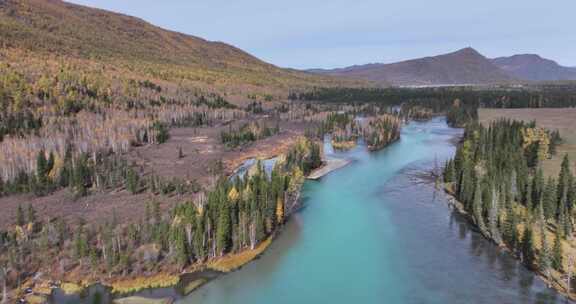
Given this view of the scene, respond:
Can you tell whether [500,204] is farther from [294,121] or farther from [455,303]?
[294,121]

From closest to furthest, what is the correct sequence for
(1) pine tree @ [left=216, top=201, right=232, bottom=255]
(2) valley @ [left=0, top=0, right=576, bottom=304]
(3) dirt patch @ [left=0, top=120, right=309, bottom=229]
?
(2) valley @ [left=0, top=0, right=576, bottom=304] → (1) pine tree @ [left=216, top=201, right=232, bottom=255] → (3) dirt patch @ [left=0, top=120, right=309, bottom=229]

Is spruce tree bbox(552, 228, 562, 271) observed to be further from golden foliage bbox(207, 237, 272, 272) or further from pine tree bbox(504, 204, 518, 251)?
golden foliage bbox(207, 237, 272, 272)

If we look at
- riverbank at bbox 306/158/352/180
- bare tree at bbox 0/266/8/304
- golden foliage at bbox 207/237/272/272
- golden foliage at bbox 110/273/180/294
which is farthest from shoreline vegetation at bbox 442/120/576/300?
bare tree at bbox 0/266/8/304

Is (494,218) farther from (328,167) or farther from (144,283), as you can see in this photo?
(328,167)

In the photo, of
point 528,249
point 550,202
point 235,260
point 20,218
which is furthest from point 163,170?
point 550,202

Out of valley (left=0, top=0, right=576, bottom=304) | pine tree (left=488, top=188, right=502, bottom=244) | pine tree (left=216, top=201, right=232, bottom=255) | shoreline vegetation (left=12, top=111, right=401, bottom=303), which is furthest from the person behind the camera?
pine tree (left=488, top=188, right=502, bottom=244)

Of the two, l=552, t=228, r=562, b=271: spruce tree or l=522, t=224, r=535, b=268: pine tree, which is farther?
l=522, t=224, r=535, b=268: pine tree

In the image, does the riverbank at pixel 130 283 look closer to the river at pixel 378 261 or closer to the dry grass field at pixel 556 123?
the river at pixel 378 261
